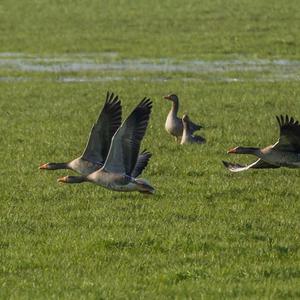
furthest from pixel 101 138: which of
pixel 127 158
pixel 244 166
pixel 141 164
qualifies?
pixel 244 166

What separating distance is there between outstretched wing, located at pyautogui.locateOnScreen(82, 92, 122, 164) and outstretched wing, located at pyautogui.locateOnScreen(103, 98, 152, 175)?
421 mm

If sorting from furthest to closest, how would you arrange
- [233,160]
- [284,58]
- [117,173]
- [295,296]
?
[284,58] < [233,160] < [117,173] < [295,296]

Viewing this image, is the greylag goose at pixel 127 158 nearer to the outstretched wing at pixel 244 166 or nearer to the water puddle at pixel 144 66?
the outstretched wing at pixel 244 166

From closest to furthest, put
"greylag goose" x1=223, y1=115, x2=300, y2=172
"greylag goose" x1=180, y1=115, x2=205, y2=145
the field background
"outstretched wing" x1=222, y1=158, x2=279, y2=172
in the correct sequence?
the field background < "greylag goose" x1=223, y1=115, x2=300, y2=172 < "outstretched wing" x1=222, y1=158, x2=279, y2=172 < "greylag goose" x1=180, y1=115, x2=205, y2=145

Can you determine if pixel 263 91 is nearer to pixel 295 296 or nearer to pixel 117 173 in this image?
pixel 117 173

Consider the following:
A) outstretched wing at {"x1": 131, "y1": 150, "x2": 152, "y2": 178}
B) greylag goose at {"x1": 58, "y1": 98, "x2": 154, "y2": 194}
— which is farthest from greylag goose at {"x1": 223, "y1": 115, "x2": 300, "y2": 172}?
greylag goose at {"x1": 58, "y1": 98, "x2": 154, "y2": 194}

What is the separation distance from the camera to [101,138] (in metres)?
12.2

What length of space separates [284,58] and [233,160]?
16.0 metres

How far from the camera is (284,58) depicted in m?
31.0

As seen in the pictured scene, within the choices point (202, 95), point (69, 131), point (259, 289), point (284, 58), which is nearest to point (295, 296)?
point (259, 289)

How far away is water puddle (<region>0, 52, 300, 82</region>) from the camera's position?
88.7ft

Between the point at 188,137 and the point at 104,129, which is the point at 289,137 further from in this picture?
the point at 188,137

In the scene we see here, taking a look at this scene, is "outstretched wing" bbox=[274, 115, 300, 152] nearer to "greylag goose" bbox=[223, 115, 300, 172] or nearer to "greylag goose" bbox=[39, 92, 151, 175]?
"greylag goose" bbox=[223, 115, 300, 172]

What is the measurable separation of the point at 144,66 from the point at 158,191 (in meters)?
16.4
